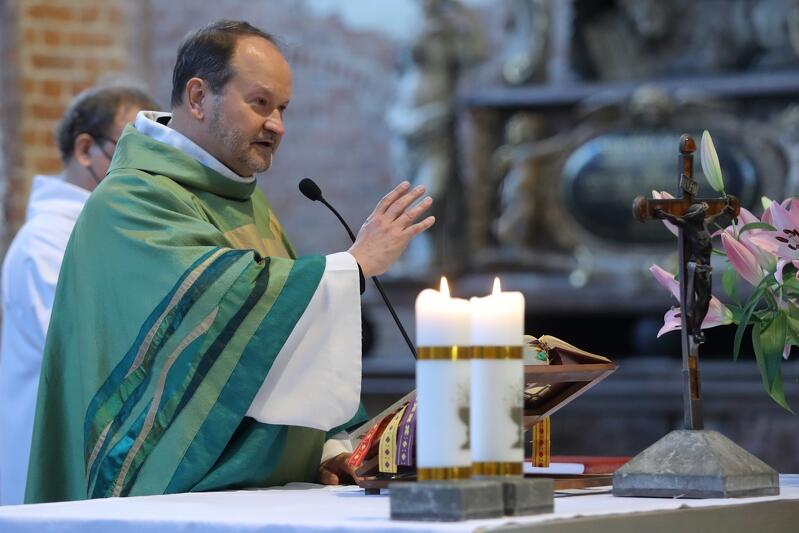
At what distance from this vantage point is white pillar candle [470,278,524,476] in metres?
2.01

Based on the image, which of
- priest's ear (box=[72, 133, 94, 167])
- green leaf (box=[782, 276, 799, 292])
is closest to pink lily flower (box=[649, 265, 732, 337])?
green leaf (box=[782, 276, 799, 292])

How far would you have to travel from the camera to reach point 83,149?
15.3ft

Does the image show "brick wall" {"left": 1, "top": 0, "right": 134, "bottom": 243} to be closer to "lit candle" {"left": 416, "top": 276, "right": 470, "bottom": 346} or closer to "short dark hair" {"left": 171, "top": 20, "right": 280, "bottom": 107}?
"short dark hair" {"left": 171, "top": 20, "right": 280, "bottom": 107}

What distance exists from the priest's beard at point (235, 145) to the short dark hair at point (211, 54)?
2.6 inches

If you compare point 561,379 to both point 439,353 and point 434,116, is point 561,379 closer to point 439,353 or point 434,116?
point 439,353

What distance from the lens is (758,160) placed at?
7.72 m

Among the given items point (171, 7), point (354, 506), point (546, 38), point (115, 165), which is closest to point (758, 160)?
point (546, 38)

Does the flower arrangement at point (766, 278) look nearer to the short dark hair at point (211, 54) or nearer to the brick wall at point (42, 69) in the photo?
the short dark hair at point (211, 54)

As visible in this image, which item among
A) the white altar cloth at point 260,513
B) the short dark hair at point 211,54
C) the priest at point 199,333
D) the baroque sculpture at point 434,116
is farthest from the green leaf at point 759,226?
the baroque sculpture at point 434,116

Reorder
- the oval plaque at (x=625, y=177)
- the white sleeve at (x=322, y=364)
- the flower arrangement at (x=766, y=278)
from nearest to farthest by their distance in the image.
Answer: the flower arrangement at (x=766, y=278)
the white sleeve at (x=322, y=364)
the oval plaque at (x=625, y=177)

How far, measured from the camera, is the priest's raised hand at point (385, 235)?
118 inches

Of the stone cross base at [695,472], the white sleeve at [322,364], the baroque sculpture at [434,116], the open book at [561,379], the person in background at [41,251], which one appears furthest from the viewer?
the baroque sculpture at [434,116]

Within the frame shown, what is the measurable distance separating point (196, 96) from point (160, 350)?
0.67 meters

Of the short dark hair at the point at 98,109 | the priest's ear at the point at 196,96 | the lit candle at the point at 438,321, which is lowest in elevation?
the lit candle at the point at 438,321
